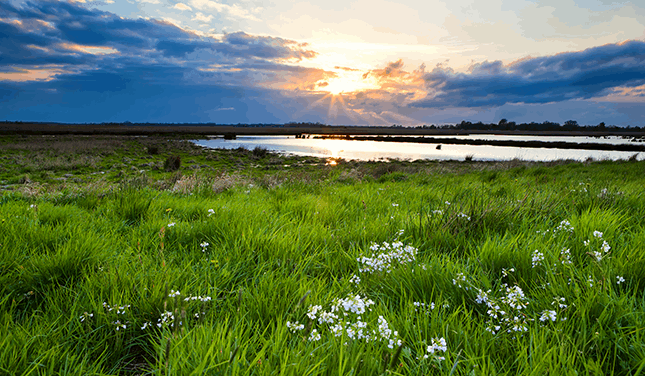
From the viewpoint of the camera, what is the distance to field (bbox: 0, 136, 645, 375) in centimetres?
181

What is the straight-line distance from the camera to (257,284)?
2842mm

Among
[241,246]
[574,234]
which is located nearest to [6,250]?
[241,246]

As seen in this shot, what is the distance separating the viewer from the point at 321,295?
8.73 feet

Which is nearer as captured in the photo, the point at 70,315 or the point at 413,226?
the point at 70,315

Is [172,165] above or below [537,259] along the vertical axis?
below

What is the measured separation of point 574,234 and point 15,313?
5665 millimetres

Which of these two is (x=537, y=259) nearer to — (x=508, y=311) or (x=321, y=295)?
(x=508, y=311)

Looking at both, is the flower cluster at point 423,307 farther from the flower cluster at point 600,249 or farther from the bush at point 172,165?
the bush at point 172,165

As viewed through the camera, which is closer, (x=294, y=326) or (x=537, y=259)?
(x=294, y=326)

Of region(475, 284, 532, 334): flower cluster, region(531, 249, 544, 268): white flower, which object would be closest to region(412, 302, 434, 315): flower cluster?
region(475, 284, 532, 334): flower cluster

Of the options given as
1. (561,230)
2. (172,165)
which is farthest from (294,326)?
(172,165)

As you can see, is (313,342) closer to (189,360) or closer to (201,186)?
(189,360)

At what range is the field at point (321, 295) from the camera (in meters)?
1.81

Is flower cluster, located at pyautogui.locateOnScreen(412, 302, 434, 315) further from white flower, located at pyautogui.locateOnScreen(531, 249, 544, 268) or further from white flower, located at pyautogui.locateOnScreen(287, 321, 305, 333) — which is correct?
white flower, located at pyautogui.locateOnScreen(531, 249, 544, 268)
